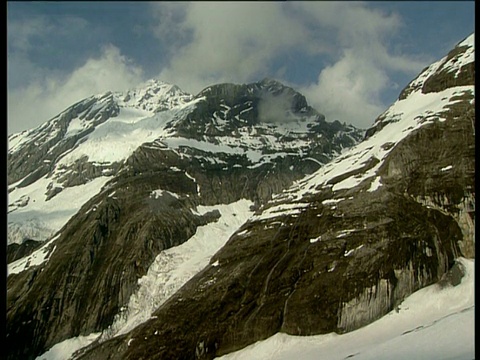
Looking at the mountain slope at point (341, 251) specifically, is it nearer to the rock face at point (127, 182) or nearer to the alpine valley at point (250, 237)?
the alpine valley at point (250, 237)

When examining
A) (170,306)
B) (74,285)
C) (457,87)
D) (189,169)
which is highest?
(189,169)

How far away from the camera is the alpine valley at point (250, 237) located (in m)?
45.0

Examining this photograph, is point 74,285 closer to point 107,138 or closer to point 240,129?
point 240,129

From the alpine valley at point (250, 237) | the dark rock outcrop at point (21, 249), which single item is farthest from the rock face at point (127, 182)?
the dark rock outcrop at point (21, 249)

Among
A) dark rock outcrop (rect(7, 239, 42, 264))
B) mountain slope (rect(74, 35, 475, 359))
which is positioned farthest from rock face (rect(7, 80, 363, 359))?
mountain slope (rect(74, 35, 475, 359))

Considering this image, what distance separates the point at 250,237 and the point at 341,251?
37.9 feet

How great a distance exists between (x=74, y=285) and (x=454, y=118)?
174ft

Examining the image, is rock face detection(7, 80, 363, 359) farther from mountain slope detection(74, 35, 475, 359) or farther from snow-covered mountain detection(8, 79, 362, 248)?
mountain slope detection(74, 35, 475, 359)

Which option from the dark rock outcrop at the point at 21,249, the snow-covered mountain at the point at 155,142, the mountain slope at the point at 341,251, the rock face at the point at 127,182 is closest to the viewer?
the mountain slope at the point at 341,251

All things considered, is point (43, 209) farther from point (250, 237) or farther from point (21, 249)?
point (250, 237)

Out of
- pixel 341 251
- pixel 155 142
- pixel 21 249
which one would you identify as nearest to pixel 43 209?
pixel 21 249

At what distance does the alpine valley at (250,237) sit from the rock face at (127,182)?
1.10 feet

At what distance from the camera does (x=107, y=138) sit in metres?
159
